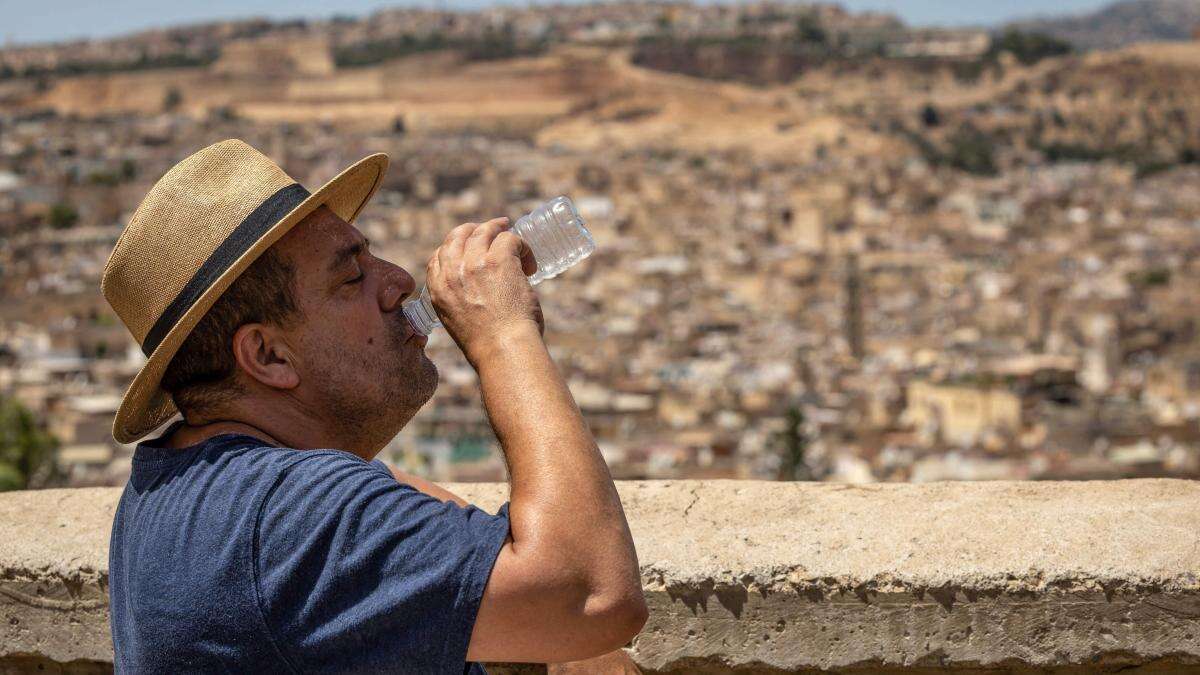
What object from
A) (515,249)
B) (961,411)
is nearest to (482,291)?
(515,249)

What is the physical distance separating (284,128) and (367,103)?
46.7 feet

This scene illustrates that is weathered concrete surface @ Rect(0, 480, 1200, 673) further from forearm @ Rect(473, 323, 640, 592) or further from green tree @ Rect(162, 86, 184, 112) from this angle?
green tree @ Rect(162, 86, 184, 112)

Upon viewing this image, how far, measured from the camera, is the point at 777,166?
5869 cm

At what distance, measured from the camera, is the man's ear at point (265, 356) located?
1381 millimetres

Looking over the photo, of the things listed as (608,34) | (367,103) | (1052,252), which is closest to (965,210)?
(1052,252)

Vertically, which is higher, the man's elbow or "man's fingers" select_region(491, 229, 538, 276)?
"man's fingers" select_region(491, 229, 538, 276)

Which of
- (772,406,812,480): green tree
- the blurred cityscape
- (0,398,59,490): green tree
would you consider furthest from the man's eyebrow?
(0,398,59,490): green tree

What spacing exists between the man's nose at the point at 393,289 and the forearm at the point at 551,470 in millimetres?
149

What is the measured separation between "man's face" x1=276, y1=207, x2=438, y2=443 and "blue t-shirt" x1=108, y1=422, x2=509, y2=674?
0.45ft

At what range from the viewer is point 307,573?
121cm

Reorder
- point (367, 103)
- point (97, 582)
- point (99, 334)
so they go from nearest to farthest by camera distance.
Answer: point (97, 582), point (99, 334), point (367, 103)

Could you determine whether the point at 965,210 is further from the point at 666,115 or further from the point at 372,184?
the point at 372,184

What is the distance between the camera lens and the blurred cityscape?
18.1m

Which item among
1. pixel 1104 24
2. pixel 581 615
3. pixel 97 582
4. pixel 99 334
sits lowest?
pixel 1104 24
